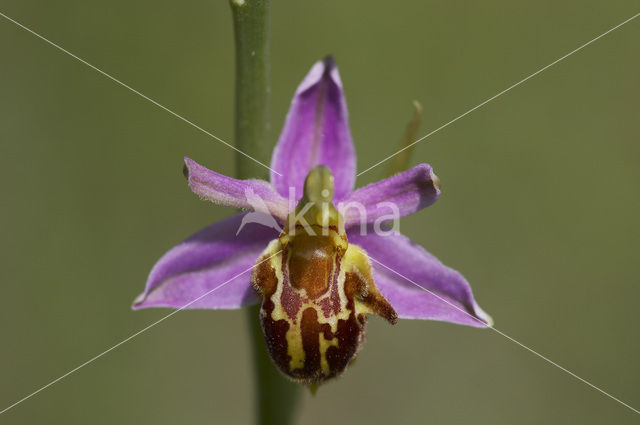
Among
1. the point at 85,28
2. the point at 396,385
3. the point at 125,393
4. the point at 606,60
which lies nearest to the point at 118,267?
the point at 125,393

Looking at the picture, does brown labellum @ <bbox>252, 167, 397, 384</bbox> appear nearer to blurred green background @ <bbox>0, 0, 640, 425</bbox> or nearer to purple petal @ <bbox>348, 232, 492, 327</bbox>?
purple petal @ <bbox>348, 232, 492, 327</bbox>

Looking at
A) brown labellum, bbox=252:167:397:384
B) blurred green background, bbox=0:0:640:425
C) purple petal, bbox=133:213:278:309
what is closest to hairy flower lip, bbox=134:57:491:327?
purple petal, bbox=133:213:278:309

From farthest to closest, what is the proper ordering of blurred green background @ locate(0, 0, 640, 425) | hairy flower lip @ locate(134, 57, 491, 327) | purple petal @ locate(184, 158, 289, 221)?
blurred green background @ locate(0, 0, 640, 425)
hairy flower lip @ locate(134, 57, 491, 327)
purple petal @ locate(184, 158, 289, 221)

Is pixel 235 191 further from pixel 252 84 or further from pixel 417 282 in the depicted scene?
pixel 417 282

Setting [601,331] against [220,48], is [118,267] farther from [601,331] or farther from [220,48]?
[601,331]
